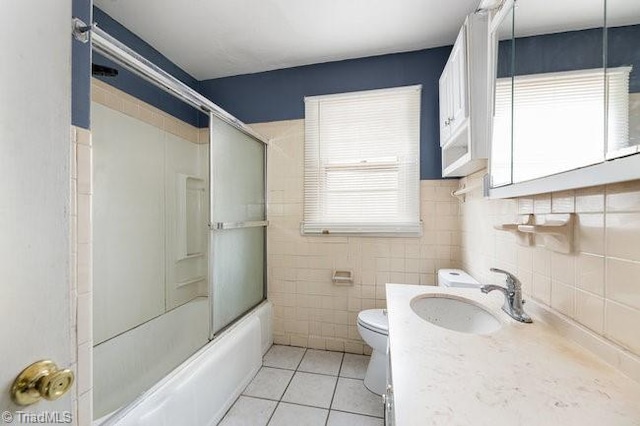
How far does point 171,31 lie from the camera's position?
1992 mm

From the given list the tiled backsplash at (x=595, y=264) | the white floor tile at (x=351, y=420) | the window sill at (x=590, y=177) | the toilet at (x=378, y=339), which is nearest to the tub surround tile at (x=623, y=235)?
the tiled backsplash at (x=595, y=264)

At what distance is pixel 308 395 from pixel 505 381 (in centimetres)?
148

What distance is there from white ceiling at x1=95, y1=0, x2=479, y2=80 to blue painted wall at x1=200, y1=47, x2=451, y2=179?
82 millimetres

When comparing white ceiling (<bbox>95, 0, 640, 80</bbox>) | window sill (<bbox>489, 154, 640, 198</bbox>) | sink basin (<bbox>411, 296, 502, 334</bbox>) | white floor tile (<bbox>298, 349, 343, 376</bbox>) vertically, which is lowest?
white floor tile (<bbox>298, 349, 343, 376</bbox>)

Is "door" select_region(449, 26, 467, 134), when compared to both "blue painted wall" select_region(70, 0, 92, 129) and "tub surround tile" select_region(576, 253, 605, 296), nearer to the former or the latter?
"tub surround tile" select_region(576, 253, 605, 296)

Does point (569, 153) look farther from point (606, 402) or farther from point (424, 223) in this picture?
point (424, 223)

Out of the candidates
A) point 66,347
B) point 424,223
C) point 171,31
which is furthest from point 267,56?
point 66,347

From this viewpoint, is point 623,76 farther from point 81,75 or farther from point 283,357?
point 283,357

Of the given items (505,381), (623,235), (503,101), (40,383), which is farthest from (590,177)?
(40,383)

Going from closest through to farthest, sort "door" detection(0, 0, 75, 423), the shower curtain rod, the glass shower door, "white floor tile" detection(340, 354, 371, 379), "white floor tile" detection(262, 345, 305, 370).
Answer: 1. "door" detection(0, 0, 75, 423)
2. the shower curtain rod
3. the glass shower door
4. "white floor tile" detection(340, 354, 371, 379)
5. "white floor tile" detection(262, 345, 305, 370)

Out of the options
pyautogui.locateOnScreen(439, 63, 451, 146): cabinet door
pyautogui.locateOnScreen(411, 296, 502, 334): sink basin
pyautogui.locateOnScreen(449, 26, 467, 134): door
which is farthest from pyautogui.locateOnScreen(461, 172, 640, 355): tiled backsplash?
pyautogui.locateOnScreen(439, 63, 451, 146): cabinet door

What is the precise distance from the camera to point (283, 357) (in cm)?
225

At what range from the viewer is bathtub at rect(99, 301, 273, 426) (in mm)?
1135

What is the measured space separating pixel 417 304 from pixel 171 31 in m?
2.43
